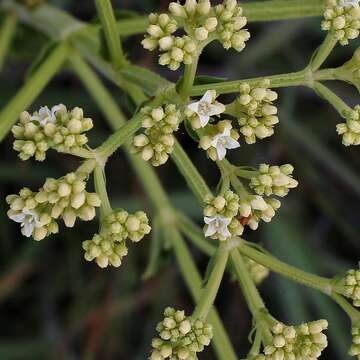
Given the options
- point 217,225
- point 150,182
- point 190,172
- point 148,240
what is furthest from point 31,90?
point 148,240

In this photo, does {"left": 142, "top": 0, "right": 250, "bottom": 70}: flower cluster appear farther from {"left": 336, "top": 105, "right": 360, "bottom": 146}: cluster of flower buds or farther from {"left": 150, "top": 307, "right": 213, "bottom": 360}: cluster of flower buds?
{"left": 150, "top": 307, "right": 213, "bottom": 360}: cluster of flower buds

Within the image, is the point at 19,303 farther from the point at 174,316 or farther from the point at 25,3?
the point at 174,316

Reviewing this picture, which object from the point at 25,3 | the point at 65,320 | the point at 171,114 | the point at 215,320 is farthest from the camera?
the point at 65,320

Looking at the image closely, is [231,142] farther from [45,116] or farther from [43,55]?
[43,55]

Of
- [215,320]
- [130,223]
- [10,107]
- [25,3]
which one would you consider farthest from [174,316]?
[25,3]

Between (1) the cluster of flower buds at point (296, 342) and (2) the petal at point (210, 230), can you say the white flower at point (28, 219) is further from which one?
(1) the cluster of flower buds at point (296, 342)

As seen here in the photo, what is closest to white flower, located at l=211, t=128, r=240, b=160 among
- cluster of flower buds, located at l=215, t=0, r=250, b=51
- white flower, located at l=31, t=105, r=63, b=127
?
cluster of flower buds, located at l=215, t=0, r=250, b=51
